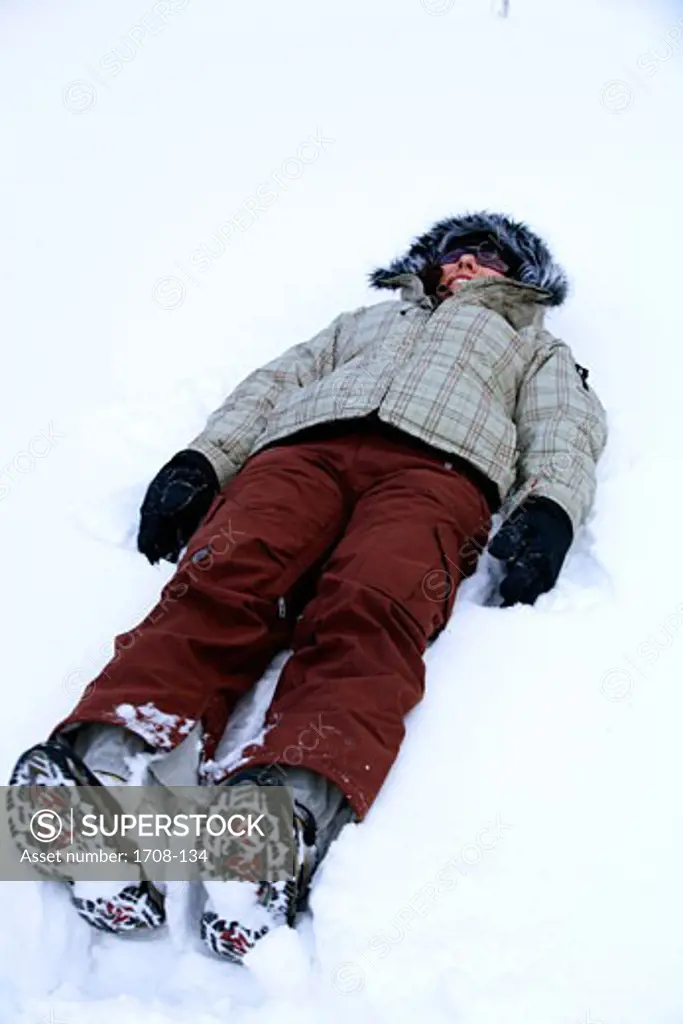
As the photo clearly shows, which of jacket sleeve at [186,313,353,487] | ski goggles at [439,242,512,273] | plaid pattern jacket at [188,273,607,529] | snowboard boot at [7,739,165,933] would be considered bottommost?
snowboard boot at [7,739,165,933]

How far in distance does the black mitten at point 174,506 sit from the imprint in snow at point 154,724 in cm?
51

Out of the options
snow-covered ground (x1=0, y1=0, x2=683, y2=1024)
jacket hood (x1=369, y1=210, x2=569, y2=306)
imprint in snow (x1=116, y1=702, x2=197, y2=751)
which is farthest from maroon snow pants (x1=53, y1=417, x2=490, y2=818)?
jacket hood (x1=369, y1=210, x2=569, y2=306)

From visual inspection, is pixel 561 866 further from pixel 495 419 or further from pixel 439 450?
pixel 495 419

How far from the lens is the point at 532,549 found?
1387mm

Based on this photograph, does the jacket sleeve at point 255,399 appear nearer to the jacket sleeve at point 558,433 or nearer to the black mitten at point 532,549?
the jacket sleeve at point 558,433

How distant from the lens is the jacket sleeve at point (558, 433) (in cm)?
151

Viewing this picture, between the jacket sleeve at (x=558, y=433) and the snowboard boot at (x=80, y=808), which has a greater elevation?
the jacket sleeve at (x=558, y=433)

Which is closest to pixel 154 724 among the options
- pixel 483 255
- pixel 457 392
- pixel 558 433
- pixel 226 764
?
pixel 226 764

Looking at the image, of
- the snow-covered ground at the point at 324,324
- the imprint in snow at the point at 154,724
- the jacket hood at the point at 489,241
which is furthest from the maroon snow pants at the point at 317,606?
the jacket hood at the point at 489,241

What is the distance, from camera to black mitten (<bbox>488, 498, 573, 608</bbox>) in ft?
4.47

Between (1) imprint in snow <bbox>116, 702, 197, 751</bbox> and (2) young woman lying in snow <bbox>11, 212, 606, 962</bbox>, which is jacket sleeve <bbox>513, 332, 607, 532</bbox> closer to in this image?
(2) young woman lying in snow <bbox>11, 212, 606, 962</bbox>

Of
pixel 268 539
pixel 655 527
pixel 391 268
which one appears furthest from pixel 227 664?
pixel 391 268

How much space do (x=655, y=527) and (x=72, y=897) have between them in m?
1.19

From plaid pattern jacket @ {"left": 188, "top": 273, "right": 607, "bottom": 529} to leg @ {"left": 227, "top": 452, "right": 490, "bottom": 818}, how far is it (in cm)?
11
